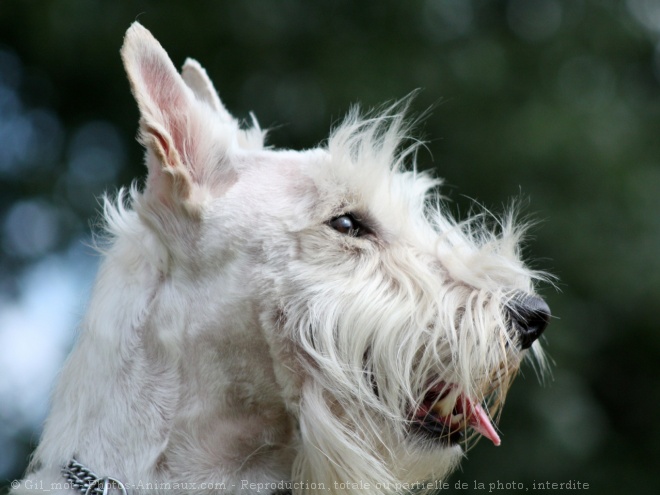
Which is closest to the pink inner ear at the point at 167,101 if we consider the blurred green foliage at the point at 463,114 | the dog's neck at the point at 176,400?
the dog's neck at the point at 176,400

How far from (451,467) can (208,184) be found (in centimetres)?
157

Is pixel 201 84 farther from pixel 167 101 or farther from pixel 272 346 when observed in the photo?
pixel 272 346

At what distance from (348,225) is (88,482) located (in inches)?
55.8

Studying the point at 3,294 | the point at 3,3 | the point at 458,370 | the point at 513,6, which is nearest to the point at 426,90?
the point at 513,6

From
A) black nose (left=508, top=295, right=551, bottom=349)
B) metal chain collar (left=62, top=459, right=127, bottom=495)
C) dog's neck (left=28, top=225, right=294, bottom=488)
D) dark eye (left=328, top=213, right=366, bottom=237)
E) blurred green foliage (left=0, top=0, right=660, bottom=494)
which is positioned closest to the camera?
metal chain collar (left=62, top=459, right=127, bottom=495)

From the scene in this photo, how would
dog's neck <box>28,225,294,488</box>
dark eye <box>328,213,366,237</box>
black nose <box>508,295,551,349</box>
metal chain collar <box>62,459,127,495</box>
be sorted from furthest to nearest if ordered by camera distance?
dark eye <box>328,213,366,237</box> → black nose <box>508,295,551,349</box> → dog's neck <box>28,225,294,488</box> → metal chain collar <box>62,459,127,495</box>

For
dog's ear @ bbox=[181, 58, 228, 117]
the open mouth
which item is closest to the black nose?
the open mouth

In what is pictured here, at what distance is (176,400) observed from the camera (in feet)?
10.3

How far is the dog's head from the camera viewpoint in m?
3.15

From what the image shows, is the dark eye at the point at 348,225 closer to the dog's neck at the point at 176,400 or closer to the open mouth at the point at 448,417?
the dog's neck at the point at 176,400

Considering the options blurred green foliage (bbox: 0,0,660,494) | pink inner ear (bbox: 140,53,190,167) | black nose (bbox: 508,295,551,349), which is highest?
pink inner ear (bbox: 140,53,190,167)

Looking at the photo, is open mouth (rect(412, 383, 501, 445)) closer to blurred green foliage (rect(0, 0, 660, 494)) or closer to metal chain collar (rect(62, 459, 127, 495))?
metal chain collar (rect(62, 459, 127, 495))

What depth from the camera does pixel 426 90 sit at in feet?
26.4

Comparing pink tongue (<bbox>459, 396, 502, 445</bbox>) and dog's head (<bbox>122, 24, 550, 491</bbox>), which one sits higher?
dog's head (<bbox>122, 24, 550, 491</bbox>)
